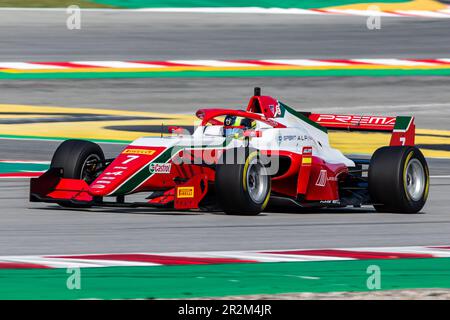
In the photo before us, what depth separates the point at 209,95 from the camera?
23.2 metres

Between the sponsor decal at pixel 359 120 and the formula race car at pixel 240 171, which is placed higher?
the sponsor decal at pixel 359 120

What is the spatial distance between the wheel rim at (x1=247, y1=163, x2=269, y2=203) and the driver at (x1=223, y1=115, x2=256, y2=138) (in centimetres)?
68

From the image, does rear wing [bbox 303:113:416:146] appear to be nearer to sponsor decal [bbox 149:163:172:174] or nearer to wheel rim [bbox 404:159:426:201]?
wheel rim [bbox 404:159:426:201]

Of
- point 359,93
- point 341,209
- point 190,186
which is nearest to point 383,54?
point 359,93

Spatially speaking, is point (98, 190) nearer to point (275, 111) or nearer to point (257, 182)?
point (257, 182)

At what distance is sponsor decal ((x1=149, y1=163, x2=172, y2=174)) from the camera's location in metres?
12.2

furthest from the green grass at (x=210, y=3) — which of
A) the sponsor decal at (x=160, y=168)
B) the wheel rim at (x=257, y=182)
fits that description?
the wheel rim at (x=257, y=182)

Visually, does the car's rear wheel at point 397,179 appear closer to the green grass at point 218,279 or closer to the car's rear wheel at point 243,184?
the car's rear wheel at point 243,184

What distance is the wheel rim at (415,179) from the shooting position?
12.8 meters

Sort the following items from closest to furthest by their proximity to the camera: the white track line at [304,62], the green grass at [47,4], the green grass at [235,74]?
the green grass at [235,74]
the white track line at [304,62]
the green grass at [47,4]

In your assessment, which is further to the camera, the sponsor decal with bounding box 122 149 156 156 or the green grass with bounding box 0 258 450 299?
the sponsor decal with bounding box 122 149 156 156

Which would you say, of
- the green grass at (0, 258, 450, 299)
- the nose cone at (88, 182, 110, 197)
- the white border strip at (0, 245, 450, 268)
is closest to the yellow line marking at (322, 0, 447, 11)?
the nose cone at (88, 182, 110, 197)

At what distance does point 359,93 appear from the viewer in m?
24.1

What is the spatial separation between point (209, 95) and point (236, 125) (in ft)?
34.2
